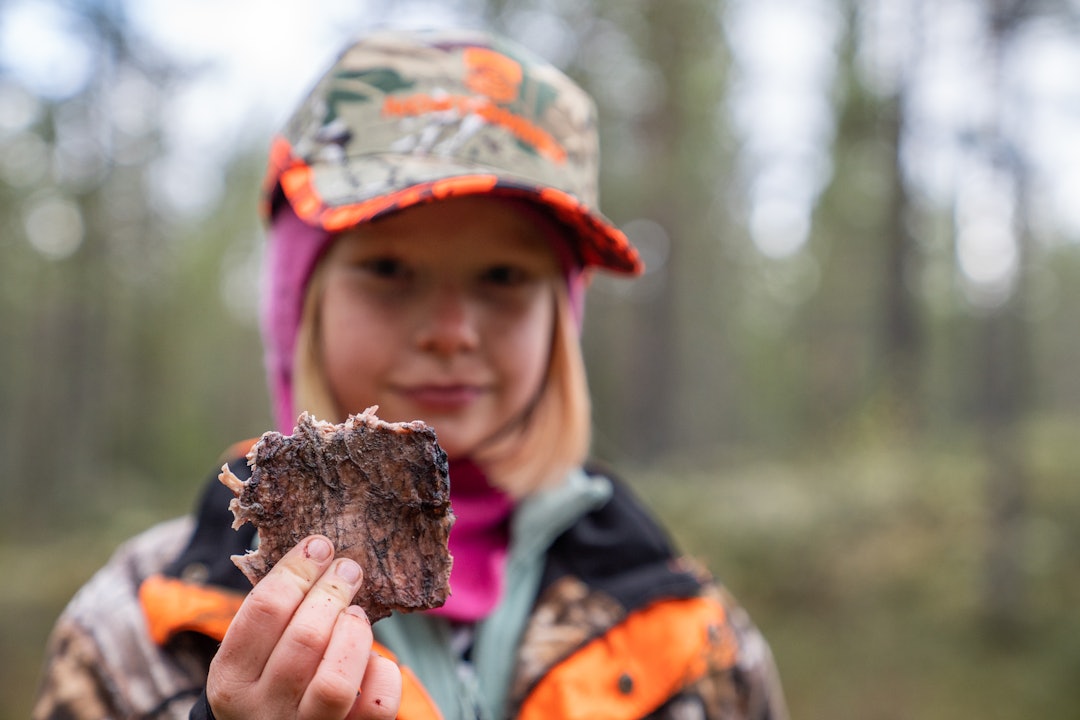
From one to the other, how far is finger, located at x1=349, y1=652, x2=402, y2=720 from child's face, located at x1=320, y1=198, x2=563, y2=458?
2.58 ft

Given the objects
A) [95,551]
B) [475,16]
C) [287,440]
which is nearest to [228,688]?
[287,440]

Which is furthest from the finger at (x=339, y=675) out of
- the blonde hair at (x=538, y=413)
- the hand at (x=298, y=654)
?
the blonde hair at (x=538, y=413)

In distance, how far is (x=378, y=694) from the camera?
1.26m

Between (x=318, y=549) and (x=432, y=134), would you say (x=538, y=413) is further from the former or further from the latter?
(x=318, y=549)

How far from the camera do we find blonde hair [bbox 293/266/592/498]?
6.78ft

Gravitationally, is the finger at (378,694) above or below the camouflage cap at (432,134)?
below

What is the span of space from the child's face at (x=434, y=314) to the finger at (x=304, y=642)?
77cm

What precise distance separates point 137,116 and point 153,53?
149 centimetres

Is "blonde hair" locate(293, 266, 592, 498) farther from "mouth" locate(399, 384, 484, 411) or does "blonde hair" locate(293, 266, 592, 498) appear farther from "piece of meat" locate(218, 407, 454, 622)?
"piece of meat" locate(218, 407, 454, 622)

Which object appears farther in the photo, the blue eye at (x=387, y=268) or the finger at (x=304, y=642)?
the blue eye at (x=387, y=268)

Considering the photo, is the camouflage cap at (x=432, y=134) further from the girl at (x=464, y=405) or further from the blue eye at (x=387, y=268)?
the blue eye at (x=387, y=268)

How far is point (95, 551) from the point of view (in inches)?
476

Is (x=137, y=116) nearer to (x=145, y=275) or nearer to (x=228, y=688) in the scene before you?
(x=145, y=275)

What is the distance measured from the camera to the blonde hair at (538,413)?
2.07 meters
